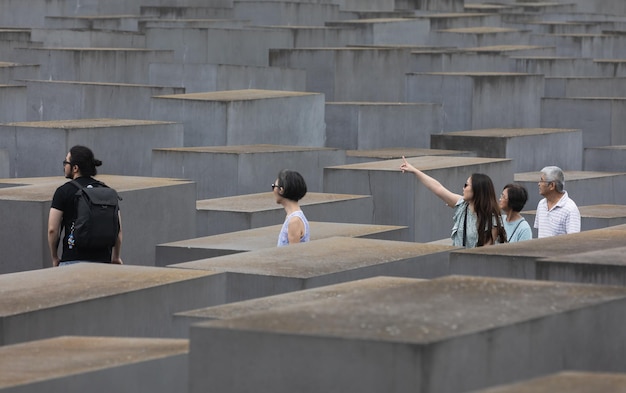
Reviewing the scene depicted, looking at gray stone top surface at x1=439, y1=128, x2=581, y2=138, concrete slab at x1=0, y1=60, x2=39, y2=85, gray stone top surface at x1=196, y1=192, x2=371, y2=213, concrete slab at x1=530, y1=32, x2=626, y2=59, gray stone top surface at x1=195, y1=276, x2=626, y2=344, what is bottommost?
gray stone top surface at x1=196, y1=192, x2=371, y2=213

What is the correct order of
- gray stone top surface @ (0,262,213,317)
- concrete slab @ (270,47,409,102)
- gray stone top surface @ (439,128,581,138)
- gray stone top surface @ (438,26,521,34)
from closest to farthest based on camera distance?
1. gray stone top surface @ (0,262,213,317)
2. gray stone top surface @ (439,128,581,138)
3. concrete slab @ (270,47,409,102)
4. gray stone top surface @ (438,26,521,34)

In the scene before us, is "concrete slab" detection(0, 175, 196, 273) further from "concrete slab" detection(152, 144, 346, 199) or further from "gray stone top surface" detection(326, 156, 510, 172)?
→ "gray stone top surface" detection(326, 156, 510, 172)

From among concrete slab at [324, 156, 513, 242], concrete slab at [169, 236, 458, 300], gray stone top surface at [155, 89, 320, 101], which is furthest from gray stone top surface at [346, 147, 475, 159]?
concrete slab at [169, 236, 458, 300]

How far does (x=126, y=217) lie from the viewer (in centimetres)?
1025

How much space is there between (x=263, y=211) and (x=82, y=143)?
2988 millimetres

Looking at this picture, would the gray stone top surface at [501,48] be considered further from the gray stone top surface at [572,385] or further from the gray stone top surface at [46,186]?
the gray stone top surface at [572,385]

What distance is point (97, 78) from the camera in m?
18.9

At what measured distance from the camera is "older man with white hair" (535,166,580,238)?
29.1 ft

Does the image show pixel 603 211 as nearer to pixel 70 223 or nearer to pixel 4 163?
pixel 4 163

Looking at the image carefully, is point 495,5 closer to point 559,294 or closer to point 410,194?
point 410,194

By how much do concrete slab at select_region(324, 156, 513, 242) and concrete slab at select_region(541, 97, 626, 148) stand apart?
5.54 m

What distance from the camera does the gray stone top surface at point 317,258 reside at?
723 cm

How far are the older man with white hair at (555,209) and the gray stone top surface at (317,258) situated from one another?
104 cm

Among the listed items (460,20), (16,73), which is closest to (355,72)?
(16,73)
